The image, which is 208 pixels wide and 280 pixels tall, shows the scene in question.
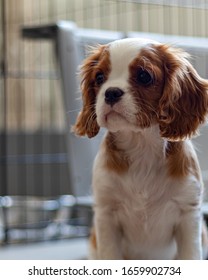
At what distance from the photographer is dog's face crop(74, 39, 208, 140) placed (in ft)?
2.60

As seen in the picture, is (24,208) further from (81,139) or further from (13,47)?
(81,139)

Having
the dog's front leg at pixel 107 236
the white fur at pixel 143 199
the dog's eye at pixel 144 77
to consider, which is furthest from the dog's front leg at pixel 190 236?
the dog's eye at pixel 144 77

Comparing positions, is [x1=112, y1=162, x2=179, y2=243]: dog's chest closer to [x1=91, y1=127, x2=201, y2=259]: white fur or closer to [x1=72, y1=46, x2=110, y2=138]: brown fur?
[x1=91, y1=127, x2=201, y2=259]: white fur

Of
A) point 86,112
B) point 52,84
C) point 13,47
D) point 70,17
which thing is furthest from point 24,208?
point 86,112

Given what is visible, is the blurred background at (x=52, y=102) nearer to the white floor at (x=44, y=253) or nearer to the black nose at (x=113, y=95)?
the white floor at (x=44, y=253)

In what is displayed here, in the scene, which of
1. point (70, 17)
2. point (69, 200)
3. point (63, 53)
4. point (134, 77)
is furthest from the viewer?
point (69, 200)

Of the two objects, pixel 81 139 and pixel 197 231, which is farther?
pixel 81 139

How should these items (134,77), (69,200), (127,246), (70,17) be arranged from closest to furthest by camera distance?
(134,77)
(127,246)
(70,17)
(69,200)

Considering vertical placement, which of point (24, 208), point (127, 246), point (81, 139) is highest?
point (81, 139)

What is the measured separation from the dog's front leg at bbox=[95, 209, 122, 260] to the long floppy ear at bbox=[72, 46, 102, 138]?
150 mm

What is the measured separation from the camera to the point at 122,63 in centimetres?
81

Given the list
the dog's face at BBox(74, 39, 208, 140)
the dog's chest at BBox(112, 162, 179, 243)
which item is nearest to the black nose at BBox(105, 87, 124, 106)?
the dog's face at BBox(74, 39, 208, 140)

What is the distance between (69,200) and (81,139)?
111 centimetres

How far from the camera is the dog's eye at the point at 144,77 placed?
80 cm
